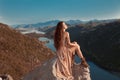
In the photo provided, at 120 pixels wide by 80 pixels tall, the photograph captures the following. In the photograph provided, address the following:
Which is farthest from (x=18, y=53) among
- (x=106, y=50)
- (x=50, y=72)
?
(x=106, y=50)

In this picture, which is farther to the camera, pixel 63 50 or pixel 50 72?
pixel 63 50

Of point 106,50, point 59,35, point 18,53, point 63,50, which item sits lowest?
point 106,50

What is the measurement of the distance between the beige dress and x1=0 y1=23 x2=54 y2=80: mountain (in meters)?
45.0

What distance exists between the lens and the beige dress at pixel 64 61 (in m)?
13.9

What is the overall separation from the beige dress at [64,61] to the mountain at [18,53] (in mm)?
45029

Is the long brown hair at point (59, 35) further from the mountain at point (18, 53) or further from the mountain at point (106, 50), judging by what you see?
the mountain at point (106, 50)

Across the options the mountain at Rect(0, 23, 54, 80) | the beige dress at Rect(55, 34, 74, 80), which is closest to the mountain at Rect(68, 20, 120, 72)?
the mountain at Rect(0, 23, 54, 80)

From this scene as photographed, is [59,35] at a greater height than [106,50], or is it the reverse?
[59,35]

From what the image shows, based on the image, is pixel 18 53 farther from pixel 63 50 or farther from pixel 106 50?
pixel 106 50

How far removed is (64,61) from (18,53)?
69.4 m

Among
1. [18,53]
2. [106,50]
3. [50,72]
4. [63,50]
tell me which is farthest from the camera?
[106,50]

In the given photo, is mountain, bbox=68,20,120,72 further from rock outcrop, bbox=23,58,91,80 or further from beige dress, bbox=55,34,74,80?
beige dress, bbox=55,34,74,80

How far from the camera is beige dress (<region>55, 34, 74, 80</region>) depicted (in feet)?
45.6

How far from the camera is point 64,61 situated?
45.9ft
